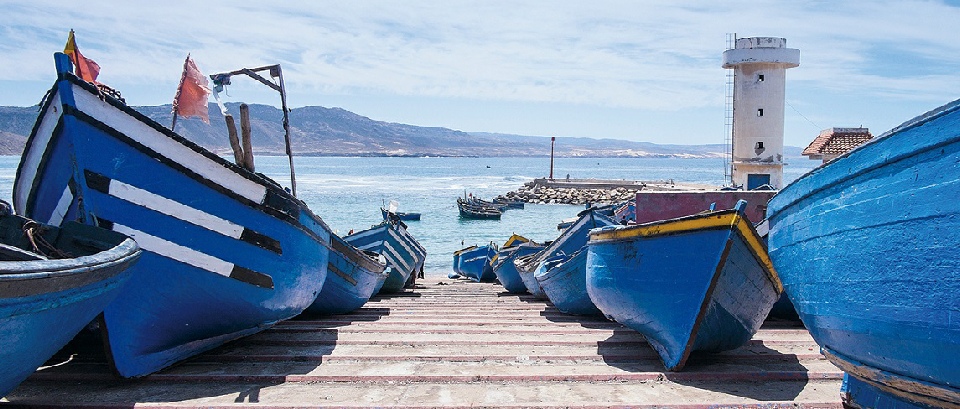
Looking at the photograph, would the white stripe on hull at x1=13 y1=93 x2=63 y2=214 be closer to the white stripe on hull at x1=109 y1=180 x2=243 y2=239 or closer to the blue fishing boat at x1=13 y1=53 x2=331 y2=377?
the blue fishing boat at x1=13 y1=53 x2=331 y2=377

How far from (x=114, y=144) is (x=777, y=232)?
14.1 ft

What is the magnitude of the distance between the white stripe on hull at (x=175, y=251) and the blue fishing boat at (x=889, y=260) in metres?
3.79

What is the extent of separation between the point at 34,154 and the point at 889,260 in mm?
5564

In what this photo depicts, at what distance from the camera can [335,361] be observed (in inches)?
224

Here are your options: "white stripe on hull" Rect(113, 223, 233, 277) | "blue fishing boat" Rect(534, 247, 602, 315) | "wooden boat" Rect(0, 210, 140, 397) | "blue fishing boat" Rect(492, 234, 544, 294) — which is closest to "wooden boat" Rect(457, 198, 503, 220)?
"blue fishing boat" Rect(492, 234, 544, 294)

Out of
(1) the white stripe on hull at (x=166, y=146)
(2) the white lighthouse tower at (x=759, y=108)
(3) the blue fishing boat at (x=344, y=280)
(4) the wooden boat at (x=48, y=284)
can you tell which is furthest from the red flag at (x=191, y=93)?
(2) the white lighthouse tower at (x=759, y=108)

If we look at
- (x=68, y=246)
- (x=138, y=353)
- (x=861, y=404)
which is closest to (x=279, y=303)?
(x=138, y=353)

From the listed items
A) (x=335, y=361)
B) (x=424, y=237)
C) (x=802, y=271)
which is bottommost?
(x=424, y=237)

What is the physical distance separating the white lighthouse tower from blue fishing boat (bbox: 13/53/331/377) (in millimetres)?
25207

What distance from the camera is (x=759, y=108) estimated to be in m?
28.1

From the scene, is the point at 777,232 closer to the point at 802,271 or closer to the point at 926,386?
the point at 802,271

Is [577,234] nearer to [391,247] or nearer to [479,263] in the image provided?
[391,247]

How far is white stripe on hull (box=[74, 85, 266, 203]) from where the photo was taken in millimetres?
4871

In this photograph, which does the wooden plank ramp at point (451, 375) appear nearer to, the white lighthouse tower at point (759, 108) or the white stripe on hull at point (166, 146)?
the white stripe on hull at point (166, 146)
